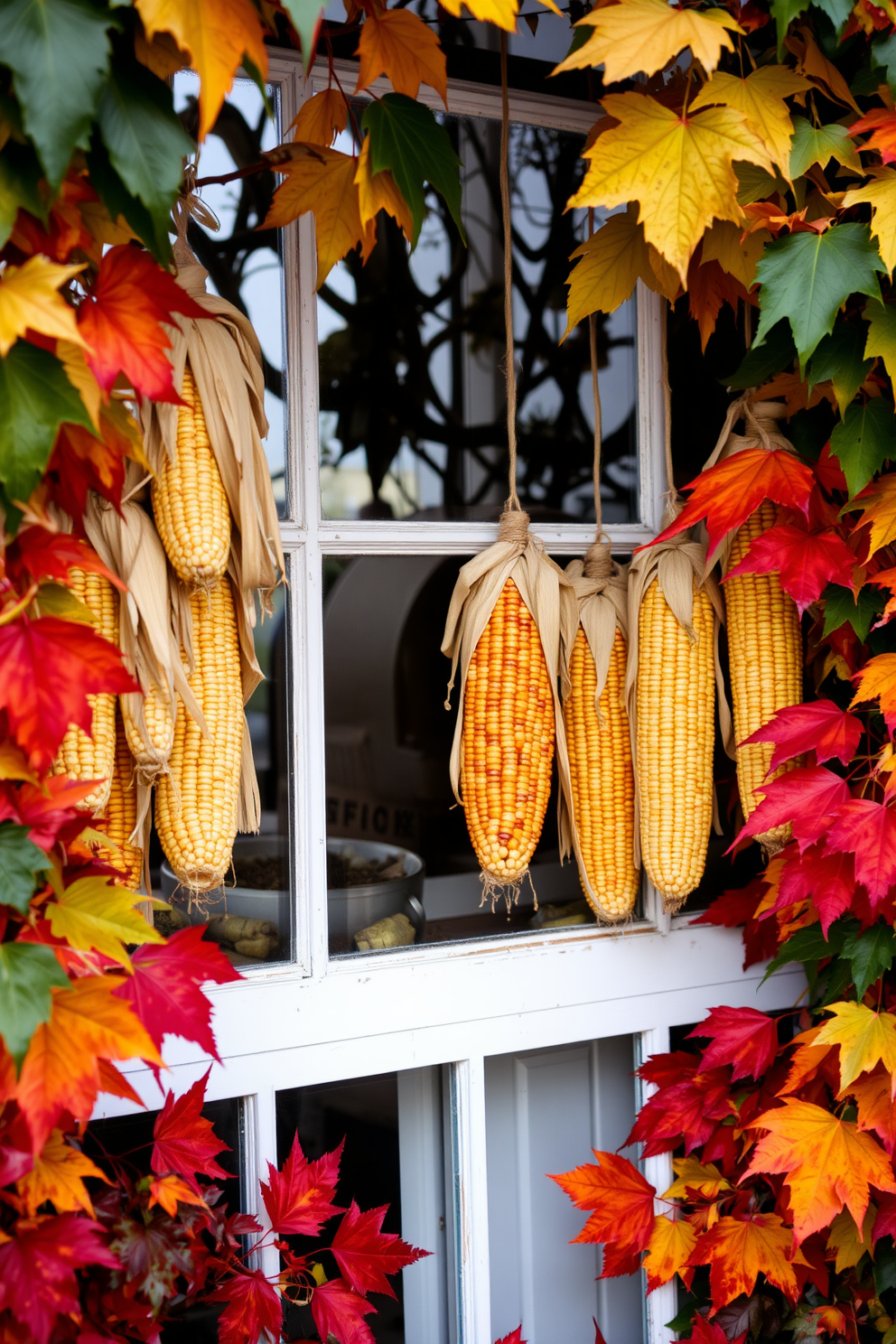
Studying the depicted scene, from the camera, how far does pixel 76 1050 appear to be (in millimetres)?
839

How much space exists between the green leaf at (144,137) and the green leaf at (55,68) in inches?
2.3

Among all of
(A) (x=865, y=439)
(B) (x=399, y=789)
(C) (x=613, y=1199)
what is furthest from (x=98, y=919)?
(B) (x=399, y=789)

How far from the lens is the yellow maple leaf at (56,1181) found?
888 mm

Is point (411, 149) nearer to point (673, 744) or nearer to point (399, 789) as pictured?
point (673, 744)

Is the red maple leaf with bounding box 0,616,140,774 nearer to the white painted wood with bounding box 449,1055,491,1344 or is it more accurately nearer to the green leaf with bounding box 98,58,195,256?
the green leaf with bounding box 98,58,195,256

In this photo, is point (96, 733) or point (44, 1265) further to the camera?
point (96, 733)

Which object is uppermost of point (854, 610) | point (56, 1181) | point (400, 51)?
point (400, 51)

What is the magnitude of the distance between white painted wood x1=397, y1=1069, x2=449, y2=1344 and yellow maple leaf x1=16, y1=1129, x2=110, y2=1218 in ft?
2.20

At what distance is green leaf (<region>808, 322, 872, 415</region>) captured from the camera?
1.27 meters

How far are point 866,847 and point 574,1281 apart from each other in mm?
914

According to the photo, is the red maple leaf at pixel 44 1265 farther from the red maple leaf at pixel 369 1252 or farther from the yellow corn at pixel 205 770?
the red maple leaf at pixel 369 1252

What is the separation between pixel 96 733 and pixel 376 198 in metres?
0.70

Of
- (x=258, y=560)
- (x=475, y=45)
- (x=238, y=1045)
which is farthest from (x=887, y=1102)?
(x=475, y=45)

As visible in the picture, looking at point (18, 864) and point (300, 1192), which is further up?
point (18, 864)
